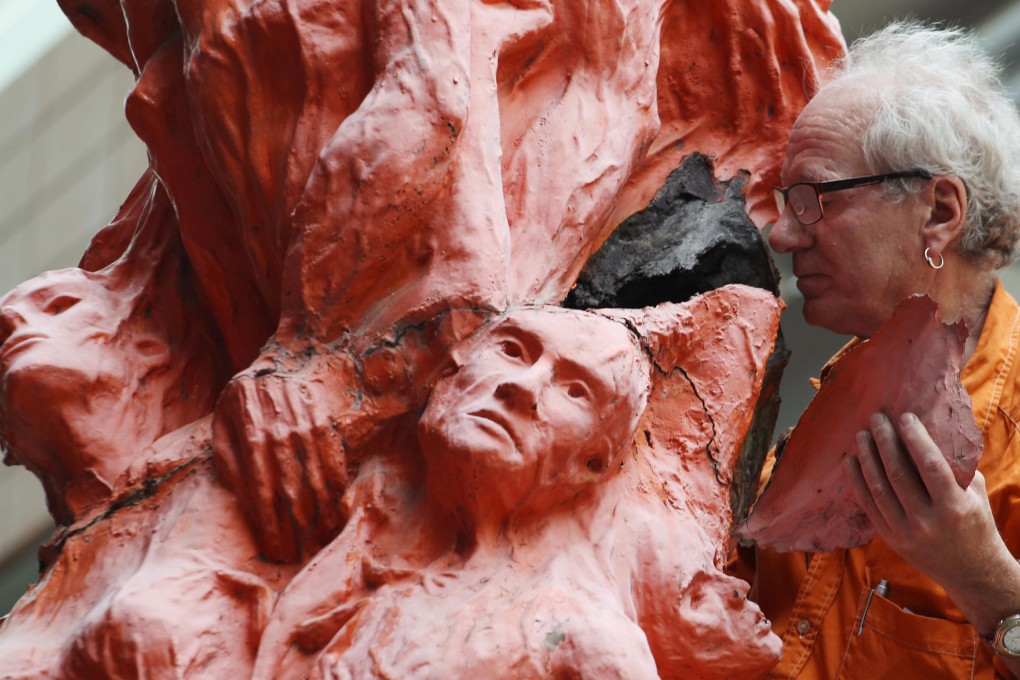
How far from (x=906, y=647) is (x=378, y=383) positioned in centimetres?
77

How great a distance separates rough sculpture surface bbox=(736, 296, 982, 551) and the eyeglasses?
0.83 ft

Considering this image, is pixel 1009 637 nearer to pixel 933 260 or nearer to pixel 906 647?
pixel 906 647

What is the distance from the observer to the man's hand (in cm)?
151

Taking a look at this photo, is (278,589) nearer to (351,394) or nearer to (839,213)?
(351,394)

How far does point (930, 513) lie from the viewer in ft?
5.01

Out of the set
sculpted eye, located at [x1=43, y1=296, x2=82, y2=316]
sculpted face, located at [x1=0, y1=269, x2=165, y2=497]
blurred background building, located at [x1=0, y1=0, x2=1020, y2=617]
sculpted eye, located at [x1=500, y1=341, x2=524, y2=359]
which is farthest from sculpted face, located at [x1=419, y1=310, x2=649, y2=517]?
blurred background building, located at [x1=0, y1=0, x2=1020, y2=617]

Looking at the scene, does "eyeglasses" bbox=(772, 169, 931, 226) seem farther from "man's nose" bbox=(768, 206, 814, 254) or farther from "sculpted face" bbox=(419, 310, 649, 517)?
"sculpted face" bbox=(419, 310, 649, 517)

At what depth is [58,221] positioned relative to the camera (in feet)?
12.6

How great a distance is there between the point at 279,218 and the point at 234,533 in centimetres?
34

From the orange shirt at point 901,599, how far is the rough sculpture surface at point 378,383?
331mm

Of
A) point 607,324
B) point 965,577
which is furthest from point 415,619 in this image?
point 965,577

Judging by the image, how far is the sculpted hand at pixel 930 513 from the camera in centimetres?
151

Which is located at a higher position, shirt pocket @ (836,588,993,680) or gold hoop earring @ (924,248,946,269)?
gold hoop earring @ (924,248,946,269)

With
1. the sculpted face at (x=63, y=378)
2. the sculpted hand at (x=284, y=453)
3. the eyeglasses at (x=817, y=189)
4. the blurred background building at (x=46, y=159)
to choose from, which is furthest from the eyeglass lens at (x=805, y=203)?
the blurred background building at (x=46, y=159)
